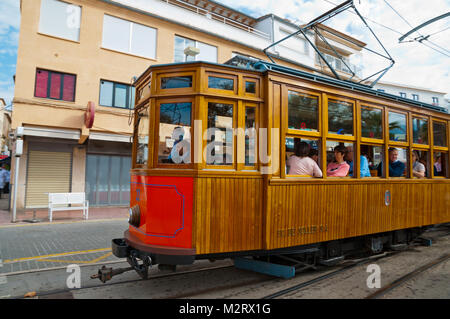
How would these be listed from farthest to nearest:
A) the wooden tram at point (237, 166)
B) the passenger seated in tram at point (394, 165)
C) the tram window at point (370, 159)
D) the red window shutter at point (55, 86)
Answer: the red window shutter at point (55, 86), the passenger seated in tram at point (394, 165), the tram window at point (370, 159), the wooden tram at point (237, 166)

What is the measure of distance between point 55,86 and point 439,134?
12.0 metres

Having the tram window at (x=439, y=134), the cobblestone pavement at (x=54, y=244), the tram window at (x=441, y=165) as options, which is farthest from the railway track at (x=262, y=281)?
the tram window at (x=439, y=134)

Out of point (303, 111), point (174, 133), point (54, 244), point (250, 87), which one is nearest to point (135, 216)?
point (174, 133)

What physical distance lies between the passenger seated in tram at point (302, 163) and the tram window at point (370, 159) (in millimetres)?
1008

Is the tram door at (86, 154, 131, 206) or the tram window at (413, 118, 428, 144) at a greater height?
the tram window at (413, 118, 428, 144)

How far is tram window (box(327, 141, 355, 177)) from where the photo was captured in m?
4.47

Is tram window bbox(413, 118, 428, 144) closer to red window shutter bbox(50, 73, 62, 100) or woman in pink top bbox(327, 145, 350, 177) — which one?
woman in pink top bbox(327, 145, 350, 177)

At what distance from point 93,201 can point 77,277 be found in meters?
8.91

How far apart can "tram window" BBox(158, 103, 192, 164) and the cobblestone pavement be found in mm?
2934

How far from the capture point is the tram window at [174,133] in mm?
3639

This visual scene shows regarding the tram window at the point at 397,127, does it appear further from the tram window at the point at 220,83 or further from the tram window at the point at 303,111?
the tram window at the point at 220,83

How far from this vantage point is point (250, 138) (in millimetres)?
3773

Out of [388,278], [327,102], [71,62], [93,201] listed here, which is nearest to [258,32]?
[71,62]

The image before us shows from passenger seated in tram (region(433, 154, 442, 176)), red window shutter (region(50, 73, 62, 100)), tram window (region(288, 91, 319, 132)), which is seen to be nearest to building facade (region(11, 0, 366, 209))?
red window shutter (region(50, 73, 62, 100))
